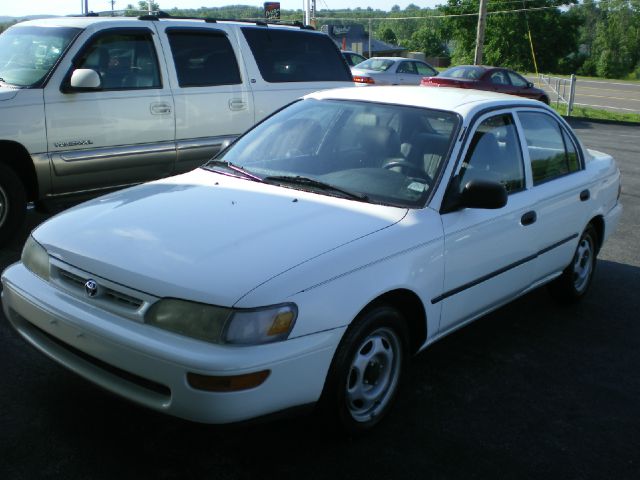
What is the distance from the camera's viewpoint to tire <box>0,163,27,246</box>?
19.5 feet

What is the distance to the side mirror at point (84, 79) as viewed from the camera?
19.9 ft

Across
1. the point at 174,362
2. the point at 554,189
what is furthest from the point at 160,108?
the point at 174,362

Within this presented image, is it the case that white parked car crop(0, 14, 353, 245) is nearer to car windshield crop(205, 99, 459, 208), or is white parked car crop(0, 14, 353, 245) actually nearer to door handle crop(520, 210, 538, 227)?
car windshield crop(205, 99, 459, 208)

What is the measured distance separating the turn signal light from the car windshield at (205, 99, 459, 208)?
133 centimetres

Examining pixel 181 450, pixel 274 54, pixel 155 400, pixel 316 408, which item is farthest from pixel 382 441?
pixel 274 54

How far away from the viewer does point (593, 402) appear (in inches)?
156

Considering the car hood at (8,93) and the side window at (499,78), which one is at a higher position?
the car hood at (8,93)

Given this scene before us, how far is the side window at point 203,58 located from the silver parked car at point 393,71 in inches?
634

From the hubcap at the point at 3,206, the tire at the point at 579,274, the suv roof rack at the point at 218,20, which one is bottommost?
the tire at the point at 579,274

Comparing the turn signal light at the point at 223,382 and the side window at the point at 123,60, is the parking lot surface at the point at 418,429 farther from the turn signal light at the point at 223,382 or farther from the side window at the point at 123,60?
the side window at the point at 123,60

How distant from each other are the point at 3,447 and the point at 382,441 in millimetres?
1707

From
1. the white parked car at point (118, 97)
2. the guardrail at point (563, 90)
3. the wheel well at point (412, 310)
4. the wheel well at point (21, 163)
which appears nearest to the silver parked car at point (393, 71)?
the guardrail at point (563, 90)

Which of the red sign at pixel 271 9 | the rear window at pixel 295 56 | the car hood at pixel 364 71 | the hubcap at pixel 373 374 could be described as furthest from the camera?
the red sign at pixel 271 9

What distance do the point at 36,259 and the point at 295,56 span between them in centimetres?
530
